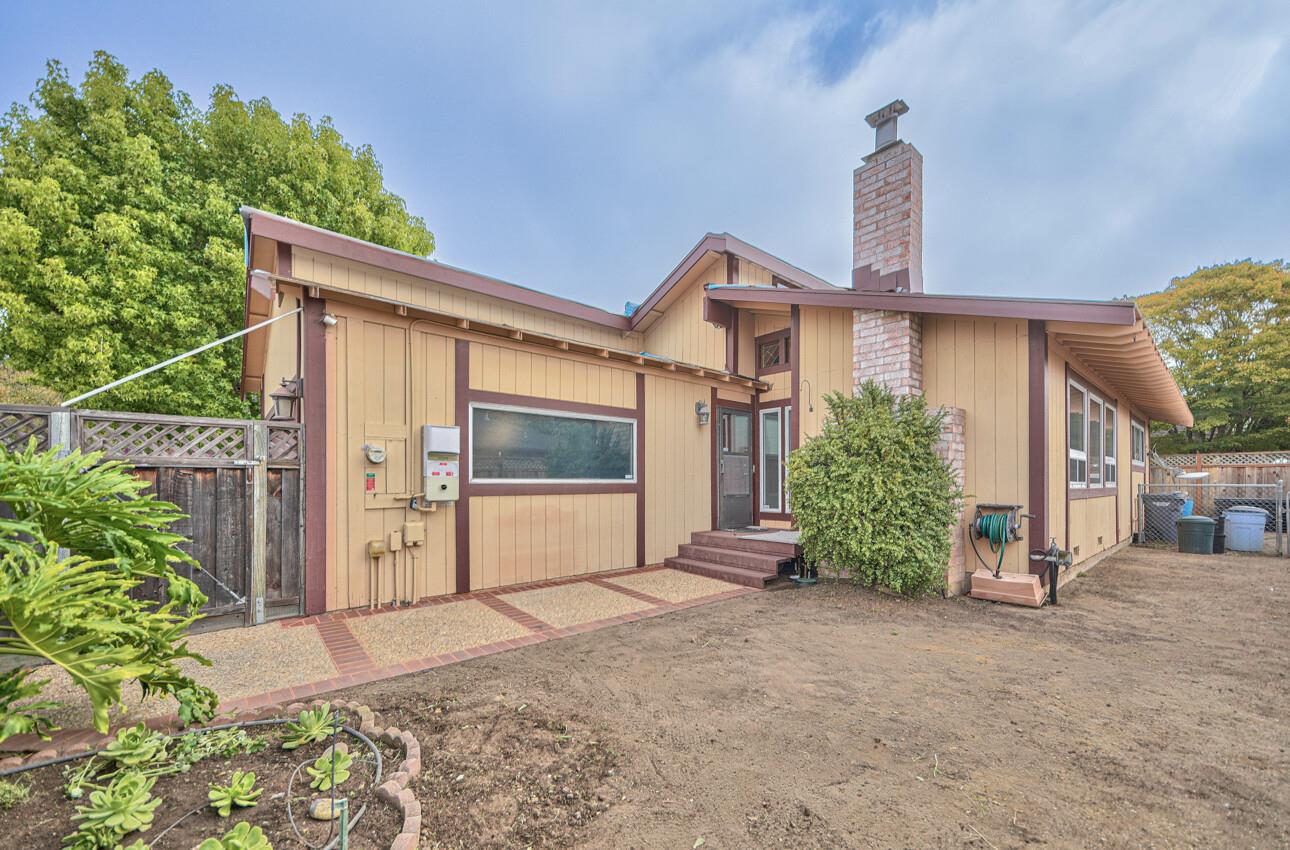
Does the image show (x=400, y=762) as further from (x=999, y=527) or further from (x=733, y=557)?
(x=999, y=527)

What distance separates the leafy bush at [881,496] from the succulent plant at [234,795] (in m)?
4.95

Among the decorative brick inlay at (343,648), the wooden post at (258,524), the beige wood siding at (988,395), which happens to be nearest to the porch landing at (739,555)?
the beige wood siding at (988,395)

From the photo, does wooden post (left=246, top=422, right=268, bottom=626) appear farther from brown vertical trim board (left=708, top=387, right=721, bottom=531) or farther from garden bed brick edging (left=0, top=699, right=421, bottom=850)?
brown vertical trim board (left=708, top=387, right=721, bottom=531)

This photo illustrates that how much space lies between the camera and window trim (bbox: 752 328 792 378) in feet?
26.1

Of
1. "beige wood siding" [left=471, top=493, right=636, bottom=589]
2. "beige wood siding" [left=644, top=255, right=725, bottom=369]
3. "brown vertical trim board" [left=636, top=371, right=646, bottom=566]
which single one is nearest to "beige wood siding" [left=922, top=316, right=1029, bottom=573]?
"beige wood siding" [left=644, top=255, right=725, bottom=369]

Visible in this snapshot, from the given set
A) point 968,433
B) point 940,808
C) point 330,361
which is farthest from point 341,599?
point 968,433

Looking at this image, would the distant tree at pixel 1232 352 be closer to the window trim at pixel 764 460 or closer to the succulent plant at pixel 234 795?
the window trim at pixel 764 460

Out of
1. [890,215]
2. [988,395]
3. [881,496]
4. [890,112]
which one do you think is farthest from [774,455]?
[890,112]

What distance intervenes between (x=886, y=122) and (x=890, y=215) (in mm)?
1227

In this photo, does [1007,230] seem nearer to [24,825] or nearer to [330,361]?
[330,361]

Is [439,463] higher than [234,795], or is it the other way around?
[439,463]

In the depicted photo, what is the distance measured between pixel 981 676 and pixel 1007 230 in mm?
25385

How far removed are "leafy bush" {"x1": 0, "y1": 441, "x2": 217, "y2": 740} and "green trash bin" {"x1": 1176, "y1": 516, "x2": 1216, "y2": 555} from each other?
12830mm

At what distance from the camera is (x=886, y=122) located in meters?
6.64
